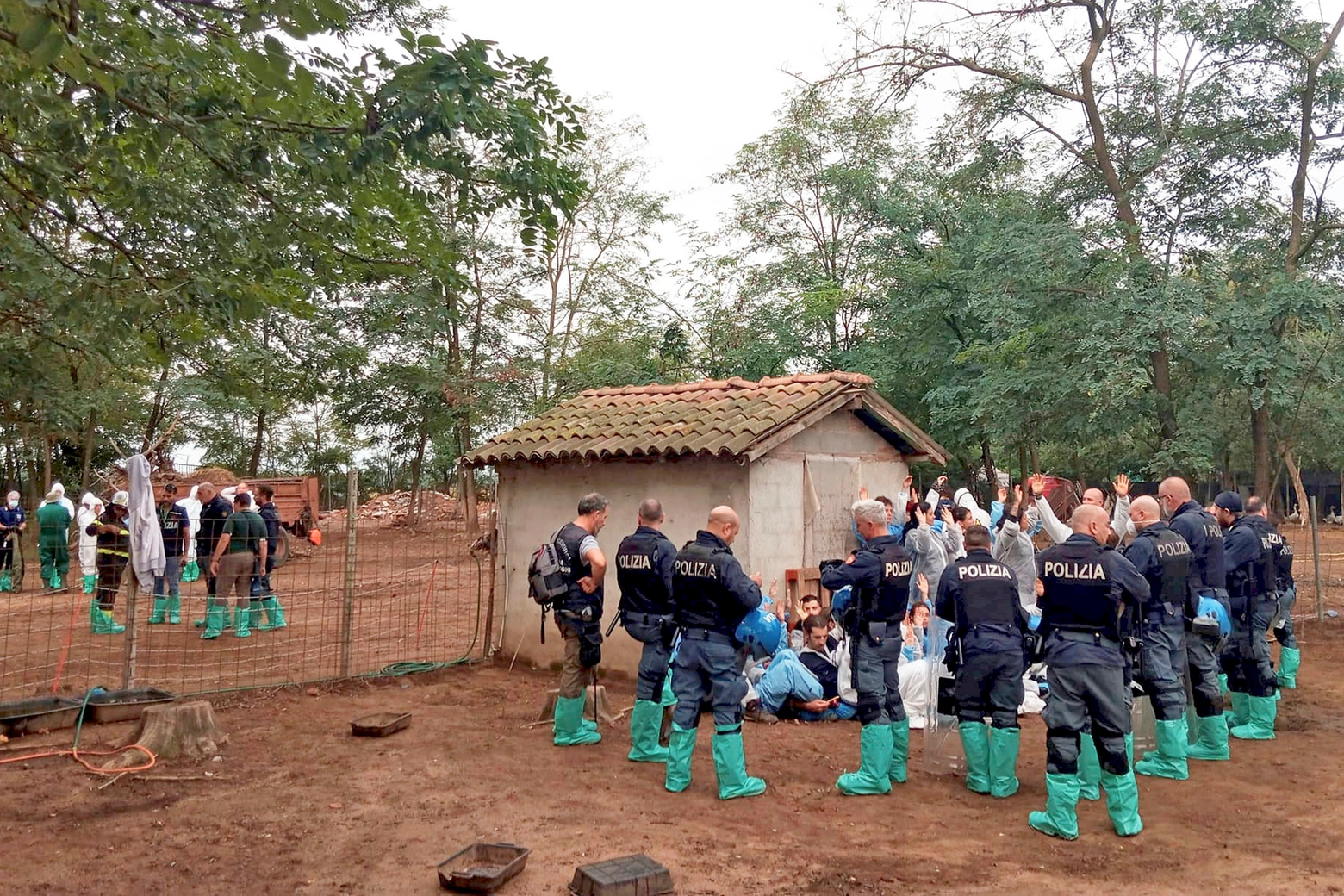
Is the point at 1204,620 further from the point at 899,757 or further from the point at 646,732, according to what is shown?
the point at 646,732

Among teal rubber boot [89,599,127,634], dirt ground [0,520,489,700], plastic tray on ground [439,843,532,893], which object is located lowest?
plastic tray on ground [439,843,532,893]

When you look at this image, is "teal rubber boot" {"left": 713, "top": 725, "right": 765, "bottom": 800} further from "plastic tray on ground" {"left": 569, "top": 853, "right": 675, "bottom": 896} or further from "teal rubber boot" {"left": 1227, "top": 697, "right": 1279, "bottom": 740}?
"teal rubber boot" {"left": 1227, "top": 697, "right": 1279, "bottom": 740}

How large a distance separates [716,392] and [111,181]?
6177mm

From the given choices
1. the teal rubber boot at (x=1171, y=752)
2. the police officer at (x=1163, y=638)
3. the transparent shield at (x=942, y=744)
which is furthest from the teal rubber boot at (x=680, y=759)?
the teal rubber boot at (x=1171, y=752)

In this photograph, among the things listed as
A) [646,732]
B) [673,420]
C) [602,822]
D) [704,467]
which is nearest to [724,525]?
[646,732]

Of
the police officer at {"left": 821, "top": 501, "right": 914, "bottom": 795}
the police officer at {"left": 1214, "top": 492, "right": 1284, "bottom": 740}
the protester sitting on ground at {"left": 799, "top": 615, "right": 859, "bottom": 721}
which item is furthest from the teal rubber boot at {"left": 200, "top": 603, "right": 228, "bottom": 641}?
the police officer at {"left": 1214, "top": 492, "right": 1284, "bottom": 740}

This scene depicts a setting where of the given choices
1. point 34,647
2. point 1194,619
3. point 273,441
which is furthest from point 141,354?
point 273,441

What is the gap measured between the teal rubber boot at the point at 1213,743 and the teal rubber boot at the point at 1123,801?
7.11 ft

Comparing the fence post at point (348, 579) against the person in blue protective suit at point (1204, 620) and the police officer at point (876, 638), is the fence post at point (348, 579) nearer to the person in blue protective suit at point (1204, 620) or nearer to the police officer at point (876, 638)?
the police officer at point (876, 638)

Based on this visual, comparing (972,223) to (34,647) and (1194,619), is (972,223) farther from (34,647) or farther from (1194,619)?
(34,647)

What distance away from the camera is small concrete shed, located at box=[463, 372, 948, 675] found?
914cm

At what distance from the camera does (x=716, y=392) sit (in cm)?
1057

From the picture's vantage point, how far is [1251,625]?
7.96 meters

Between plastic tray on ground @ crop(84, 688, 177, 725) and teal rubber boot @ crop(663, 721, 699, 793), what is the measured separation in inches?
168
